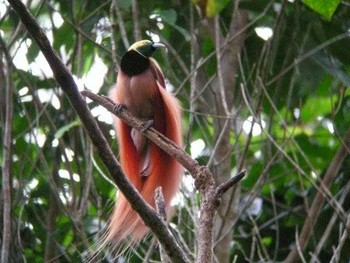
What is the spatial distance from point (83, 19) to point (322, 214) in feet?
4.36

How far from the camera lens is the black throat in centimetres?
322

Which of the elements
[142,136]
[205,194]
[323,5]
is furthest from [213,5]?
[205,194]

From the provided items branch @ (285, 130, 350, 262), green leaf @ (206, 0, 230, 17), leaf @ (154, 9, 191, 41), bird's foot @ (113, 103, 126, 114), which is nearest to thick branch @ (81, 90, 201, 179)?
bird's foot @ (113, 103, 126, 114)

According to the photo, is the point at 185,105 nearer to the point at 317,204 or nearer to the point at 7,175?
the point at 317,204

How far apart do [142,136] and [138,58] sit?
34 cm

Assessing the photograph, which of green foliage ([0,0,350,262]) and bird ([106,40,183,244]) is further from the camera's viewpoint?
green foliage ([0,0,350,262])

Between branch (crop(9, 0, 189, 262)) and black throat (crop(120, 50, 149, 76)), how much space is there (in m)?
1.27

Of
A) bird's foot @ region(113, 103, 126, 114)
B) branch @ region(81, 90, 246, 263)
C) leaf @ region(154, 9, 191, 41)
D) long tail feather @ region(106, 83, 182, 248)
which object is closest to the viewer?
branch @ region(81, 90, 246, 263)

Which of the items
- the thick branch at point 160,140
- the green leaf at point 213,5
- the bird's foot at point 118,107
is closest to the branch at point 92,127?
the thick branch at point 160,140

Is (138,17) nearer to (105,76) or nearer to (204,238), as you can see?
(105,76)

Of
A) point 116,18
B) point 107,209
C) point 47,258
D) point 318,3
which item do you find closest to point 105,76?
point 116,18

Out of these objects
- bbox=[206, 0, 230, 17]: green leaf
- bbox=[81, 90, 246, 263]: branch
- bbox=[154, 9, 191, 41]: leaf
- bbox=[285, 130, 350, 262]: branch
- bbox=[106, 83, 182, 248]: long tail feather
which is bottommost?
bbox=[285, 130, 350, 262]: branch

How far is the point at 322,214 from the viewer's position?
3943 mm

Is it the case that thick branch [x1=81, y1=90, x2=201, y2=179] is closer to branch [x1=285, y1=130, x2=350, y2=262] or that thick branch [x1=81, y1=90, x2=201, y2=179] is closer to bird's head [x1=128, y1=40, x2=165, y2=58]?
bird's head [x1=128, y1=40, x2=165, y2=58]
